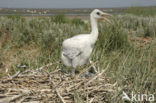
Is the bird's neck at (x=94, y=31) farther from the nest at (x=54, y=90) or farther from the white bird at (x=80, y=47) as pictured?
the nest at (x=54, y=90)

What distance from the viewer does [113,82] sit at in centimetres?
354

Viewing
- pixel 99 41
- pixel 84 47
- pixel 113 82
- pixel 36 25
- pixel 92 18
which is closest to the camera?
pixel 113 82

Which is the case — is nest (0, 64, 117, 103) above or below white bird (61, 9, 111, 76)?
below

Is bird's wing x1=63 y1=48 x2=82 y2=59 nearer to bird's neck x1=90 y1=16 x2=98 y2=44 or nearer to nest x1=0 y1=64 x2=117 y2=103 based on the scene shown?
bird's neck x1=90 y1=16 x2=98 y2=44

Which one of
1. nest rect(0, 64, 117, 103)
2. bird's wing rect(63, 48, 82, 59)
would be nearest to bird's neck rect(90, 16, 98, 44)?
bird's wing rect(63, 48, 82, 59)

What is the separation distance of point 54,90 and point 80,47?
1203mm

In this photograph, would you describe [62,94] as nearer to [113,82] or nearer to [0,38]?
[113,82]

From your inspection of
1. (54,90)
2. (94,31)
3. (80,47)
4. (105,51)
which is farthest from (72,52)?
(105,51)

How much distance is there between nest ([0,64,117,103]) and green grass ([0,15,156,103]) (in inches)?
7.0

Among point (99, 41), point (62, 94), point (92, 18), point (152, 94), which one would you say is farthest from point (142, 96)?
point (99, 41)

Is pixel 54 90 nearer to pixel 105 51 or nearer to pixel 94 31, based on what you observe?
pixel 94 31

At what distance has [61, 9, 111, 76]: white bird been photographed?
Answer: 4164mm

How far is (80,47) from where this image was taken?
13.6ft

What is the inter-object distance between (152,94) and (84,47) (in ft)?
5.13
